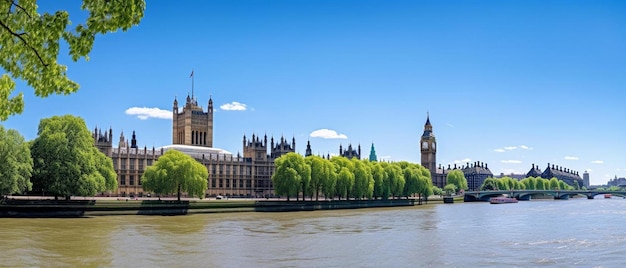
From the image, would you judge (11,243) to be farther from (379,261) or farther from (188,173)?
(188,173)

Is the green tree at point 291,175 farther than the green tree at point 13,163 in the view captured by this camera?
Yes

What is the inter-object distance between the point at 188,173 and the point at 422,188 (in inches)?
2601

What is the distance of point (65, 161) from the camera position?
74188mm

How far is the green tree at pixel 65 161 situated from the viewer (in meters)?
73.6

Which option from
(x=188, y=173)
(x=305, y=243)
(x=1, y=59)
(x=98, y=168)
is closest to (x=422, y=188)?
(x=188, y=173)

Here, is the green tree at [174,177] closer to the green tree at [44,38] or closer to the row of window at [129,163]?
the row of window at [129,163]

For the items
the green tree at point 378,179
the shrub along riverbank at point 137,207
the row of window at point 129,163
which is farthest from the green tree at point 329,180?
the row of window at point 129,163

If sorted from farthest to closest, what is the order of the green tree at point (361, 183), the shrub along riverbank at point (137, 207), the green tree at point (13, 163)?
the green tree at point (361, 183) < the shrub along riverbank at point (137, 207) < the green tree at point (13, 163)

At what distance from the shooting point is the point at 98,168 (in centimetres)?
8119

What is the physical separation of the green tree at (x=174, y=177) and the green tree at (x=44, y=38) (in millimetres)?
77924

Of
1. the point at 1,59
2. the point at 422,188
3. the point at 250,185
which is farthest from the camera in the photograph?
the point at 250,185

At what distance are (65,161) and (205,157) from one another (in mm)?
77912

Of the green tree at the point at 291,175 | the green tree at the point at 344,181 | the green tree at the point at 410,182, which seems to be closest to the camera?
the green tree at the point at 291,175

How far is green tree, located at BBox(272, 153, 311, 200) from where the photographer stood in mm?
100812
